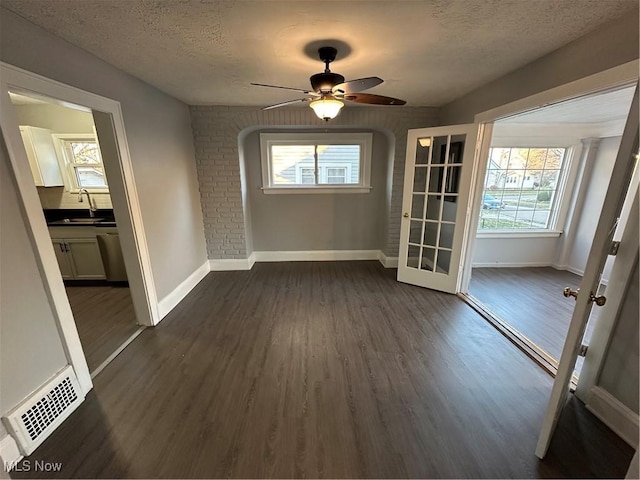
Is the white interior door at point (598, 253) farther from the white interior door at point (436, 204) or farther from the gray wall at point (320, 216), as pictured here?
the gray wall at point (320, 216)

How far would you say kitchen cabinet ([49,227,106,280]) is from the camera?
332 centimetres

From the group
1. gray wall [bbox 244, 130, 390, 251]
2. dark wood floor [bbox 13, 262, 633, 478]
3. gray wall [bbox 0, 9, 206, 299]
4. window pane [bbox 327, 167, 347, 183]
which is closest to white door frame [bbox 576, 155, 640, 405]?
dark wood floor [bbox 13, 262, 633, 478]

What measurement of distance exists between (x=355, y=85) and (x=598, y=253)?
5.39 ft

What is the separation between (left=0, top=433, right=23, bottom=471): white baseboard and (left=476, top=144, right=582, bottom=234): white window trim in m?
5.06

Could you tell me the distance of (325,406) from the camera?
68.7 inches

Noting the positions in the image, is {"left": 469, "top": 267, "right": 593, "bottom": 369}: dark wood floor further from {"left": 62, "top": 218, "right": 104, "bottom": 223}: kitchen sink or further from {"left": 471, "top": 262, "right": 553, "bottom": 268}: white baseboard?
{"left": 62, "top": 218, "right": 104, "bottom": 223}: kitchen sink

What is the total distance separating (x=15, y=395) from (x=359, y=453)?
1.88m

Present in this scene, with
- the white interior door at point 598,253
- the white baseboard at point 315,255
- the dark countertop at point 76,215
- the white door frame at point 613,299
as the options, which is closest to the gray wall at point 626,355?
the white door frame at point 613,299

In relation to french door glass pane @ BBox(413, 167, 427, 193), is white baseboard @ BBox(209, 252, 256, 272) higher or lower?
lower

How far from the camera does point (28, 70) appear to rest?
1522mm

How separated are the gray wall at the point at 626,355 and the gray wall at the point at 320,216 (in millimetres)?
3011

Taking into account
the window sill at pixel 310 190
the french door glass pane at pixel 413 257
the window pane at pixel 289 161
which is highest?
the window pane at pixel 289 161

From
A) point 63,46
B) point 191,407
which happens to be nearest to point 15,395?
point 191,407

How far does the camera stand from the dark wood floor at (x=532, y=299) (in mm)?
2528
